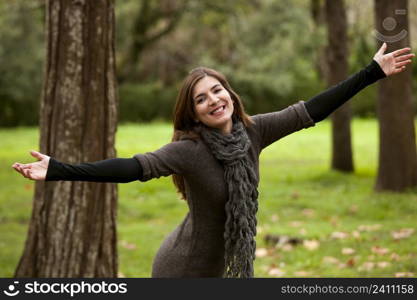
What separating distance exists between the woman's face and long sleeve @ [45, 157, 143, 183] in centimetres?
49

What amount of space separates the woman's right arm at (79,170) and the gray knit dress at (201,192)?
0.29ft

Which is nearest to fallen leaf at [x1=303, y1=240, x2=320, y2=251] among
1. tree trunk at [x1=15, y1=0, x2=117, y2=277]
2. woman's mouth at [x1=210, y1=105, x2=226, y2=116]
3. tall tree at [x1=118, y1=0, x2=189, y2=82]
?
tree trunk at [x1=15, y1=0, x2=117, y2=277]

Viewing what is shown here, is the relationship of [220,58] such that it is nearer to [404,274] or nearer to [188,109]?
[404,274]

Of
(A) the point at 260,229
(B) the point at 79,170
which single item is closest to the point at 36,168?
(B) the point at 79,170

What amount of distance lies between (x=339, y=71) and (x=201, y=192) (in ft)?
32.9

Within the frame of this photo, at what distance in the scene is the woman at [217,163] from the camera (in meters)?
3.74

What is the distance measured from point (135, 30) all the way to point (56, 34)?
19542 millimetres

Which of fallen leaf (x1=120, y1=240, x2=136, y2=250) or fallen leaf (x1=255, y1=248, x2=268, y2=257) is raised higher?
fallen leaf (x1=120, y1=240, x2=136, y2=250)

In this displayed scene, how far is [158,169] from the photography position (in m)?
3.62

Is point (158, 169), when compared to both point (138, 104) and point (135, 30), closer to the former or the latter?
point (135, 30)

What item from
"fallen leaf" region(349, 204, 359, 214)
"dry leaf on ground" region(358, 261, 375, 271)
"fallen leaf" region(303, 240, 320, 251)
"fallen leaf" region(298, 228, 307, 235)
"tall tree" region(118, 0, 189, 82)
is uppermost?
"tall tree" region(118, 0, 189, 82)

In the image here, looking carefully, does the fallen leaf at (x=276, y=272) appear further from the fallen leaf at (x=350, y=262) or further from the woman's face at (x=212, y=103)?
the woman's face at (x=212, y=103)

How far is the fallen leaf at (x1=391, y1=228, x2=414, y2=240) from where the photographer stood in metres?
7.97

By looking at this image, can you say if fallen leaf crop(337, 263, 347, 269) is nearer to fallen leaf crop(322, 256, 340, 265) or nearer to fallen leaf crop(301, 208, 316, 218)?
fallen leaf crop(322, 256, 340, 265)
